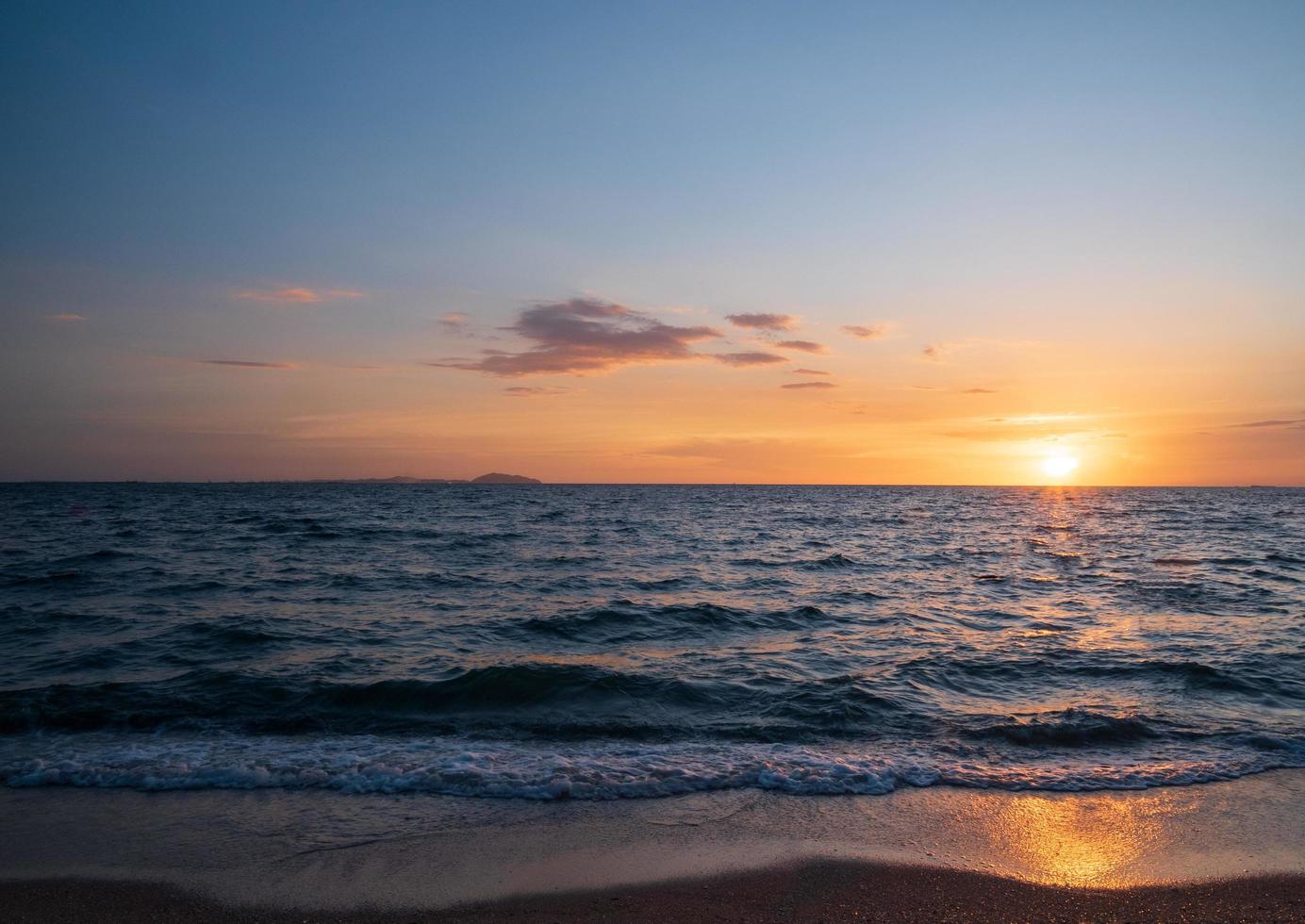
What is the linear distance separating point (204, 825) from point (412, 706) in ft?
14.0

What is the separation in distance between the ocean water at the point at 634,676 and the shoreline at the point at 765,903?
2.05 m

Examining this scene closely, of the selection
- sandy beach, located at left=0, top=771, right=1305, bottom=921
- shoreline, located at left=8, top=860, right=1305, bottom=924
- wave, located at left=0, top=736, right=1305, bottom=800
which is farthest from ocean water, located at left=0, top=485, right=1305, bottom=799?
shoreline, located at left=8, top=860, right=1305, bottom=924

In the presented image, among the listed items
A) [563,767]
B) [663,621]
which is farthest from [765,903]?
[663,621]

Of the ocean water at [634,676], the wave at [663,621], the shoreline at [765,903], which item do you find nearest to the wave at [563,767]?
the ocean water at [634,676]

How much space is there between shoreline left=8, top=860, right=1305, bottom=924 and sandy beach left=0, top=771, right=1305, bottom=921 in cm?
2

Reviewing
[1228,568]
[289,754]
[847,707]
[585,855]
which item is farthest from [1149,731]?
[1228,568]

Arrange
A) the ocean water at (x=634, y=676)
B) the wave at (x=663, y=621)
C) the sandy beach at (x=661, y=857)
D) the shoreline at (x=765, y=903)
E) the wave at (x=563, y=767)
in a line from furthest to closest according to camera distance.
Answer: the wave at (x=663, y=621) → the ocean water at (x=634, y=676) → the wave at (x=563, y=767) → the sandy beach at (x=661, y=857) → the shoreline at (x=765, y=903)

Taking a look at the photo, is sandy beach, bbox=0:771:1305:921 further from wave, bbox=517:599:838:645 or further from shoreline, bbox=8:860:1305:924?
wave, bbox=517:599:838:645

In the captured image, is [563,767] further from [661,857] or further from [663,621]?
[663,621]

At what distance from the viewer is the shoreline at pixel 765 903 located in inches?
204

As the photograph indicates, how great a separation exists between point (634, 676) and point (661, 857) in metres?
6.41

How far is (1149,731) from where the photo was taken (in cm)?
983

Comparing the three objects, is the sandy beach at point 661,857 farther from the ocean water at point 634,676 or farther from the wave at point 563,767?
the ocean water at point 634,676

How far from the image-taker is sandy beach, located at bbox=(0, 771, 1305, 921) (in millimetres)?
5328
